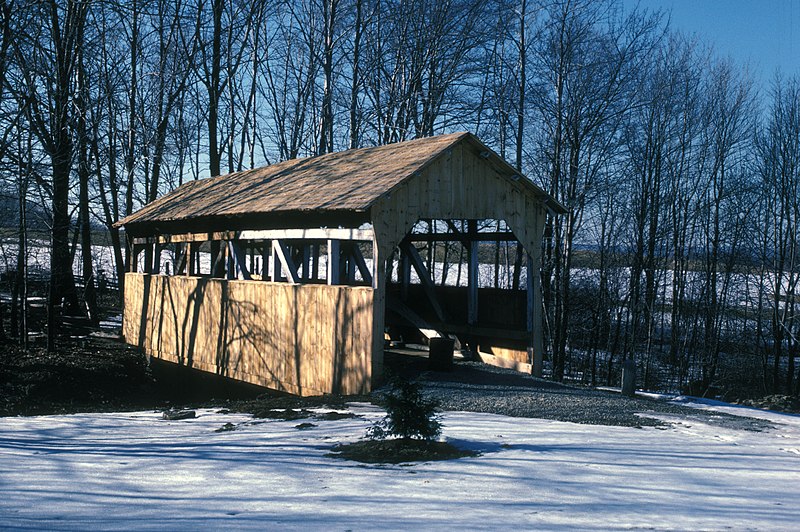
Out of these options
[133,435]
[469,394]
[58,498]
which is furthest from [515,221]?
[58,498]

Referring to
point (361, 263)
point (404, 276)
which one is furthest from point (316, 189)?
point (404, 276)

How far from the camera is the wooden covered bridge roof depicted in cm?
1209

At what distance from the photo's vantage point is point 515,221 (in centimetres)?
1384

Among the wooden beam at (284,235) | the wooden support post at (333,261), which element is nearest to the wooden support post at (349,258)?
the wooden beam at (284,235)

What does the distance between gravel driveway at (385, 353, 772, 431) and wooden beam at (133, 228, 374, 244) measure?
209cm

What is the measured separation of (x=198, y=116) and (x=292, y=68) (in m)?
4.75

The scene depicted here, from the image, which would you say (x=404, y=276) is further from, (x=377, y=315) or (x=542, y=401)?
(x=542, y=401)

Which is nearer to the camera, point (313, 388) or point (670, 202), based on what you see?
point (313, 388)

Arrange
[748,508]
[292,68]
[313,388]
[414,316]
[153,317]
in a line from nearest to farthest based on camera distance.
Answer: [748,508] < [313,388] < [414,316] < [153,317] < [292,68]

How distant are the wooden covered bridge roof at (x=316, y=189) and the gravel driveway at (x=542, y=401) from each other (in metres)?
2.73

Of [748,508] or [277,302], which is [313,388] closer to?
[277,302]

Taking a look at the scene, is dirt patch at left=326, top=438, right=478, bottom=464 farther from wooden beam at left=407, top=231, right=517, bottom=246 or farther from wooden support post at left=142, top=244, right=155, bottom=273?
wooden support post at left=142, top=244, right=155, bottom=273

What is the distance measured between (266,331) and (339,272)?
1.75 meters

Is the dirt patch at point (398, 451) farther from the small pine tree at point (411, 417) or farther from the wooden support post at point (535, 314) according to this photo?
the wooden support post at point (535, 314)
